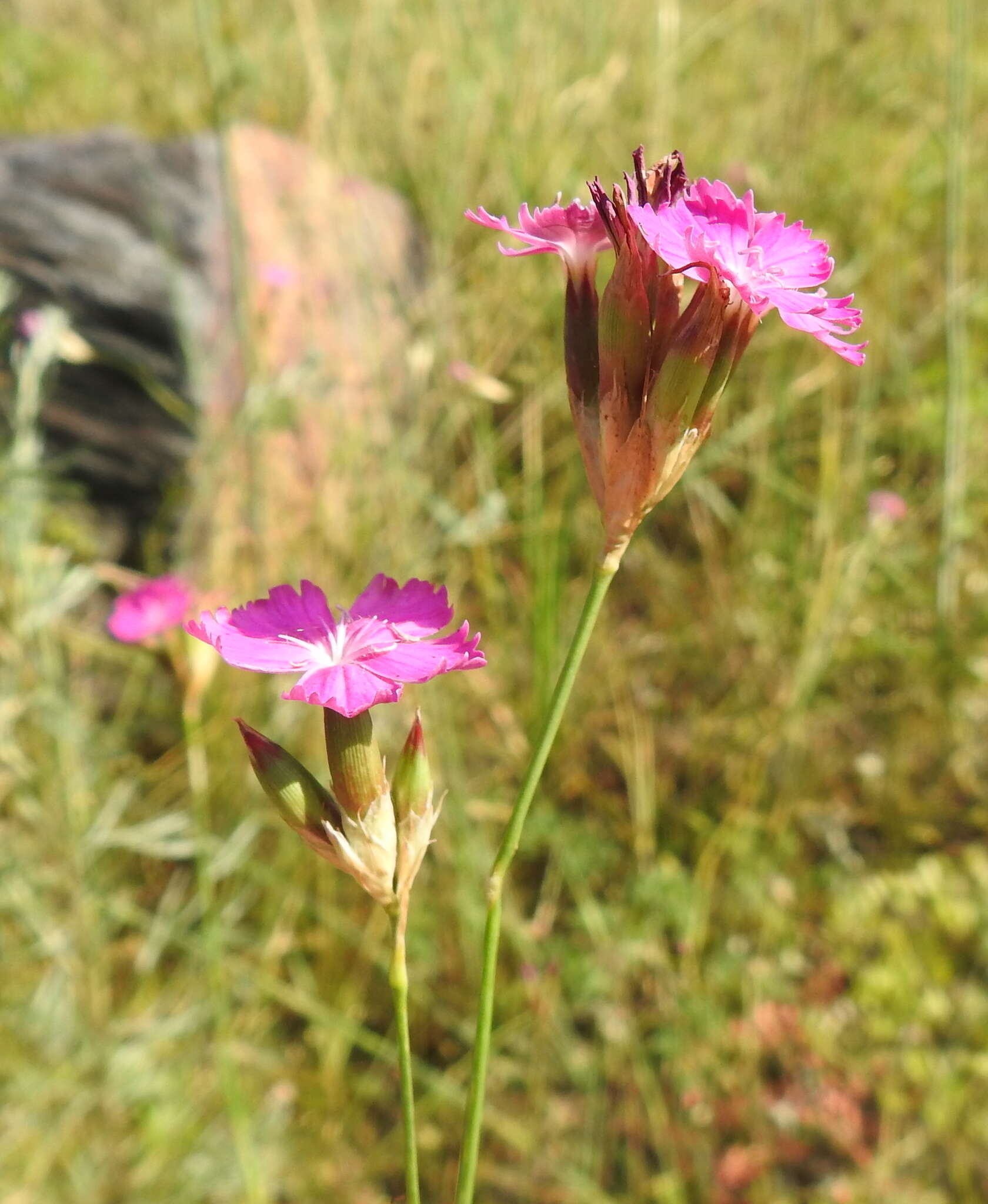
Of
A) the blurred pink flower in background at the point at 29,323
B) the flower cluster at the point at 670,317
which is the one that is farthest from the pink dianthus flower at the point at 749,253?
the blurred pink flower in background at the point at 29,323

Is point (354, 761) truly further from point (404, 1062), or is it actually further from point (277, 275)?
point (277, 275)

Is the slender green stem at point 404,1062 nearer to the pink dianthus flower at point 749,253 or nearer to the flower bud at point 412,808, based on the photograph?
the flower bud at point 412,808

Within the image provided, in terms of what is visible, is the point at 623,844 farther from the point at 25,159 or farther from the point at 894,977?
the point at 25,159

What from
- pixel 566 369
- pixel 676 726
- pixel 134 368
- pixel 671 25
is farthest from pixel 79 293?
pixel 566 369

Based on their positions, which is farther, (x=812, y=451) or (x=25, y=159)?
(x=25, y=159)

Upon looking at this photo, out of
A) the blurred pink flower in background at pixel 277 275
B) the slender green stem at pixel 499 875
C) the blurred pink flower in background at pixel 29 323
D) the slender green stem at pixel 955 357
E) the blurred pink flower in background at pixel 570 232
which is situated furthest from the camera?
the blurred pink flower in background at pixel 277 275

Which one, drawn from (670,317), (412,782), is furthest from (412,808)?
(670,317)
